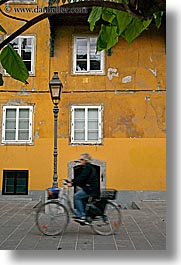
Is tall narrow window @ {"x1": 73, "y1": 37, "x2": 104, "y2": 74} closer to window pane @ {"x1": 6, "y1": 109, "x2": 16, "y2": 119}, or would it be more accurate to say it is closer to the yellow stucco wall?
the yellow stucco wall

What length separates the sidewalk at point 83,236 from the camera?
3.90m

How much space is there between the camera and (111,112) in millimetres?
8148

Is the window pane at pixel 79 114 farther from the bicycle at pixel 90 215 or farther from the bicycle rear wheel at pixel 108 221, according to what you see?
the bicycle rear wheel at pixel 108 221

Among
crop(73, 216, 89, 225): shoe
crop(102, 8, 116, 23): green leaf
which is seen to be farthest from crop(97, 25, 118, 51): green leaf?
crop(73, 216, 89, 225): shoe

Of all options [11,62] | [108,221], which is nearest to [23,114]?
[108,221]

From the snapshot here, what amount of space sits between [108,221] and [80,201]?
1.22 feet

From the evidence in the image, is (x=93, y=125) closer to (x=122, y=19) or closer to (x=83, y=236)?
(x=83, y=236)

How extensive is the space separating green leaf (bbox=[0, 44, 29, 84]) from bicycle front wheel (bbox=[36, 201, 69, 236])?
3749 millimetres

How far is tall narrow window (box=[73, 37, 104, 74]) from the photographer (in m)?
8.16

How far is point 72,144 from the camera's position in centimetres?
809

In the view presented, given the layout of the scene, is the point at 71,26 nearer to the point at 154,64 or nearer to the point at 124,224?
the point at 154,64

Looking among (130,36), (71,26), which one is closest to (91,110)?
(71,26)

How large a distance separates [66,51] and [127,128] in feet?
6.29

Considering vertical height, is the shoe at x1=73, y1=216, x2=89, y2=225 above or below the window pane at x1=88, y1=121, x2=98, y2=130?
below
